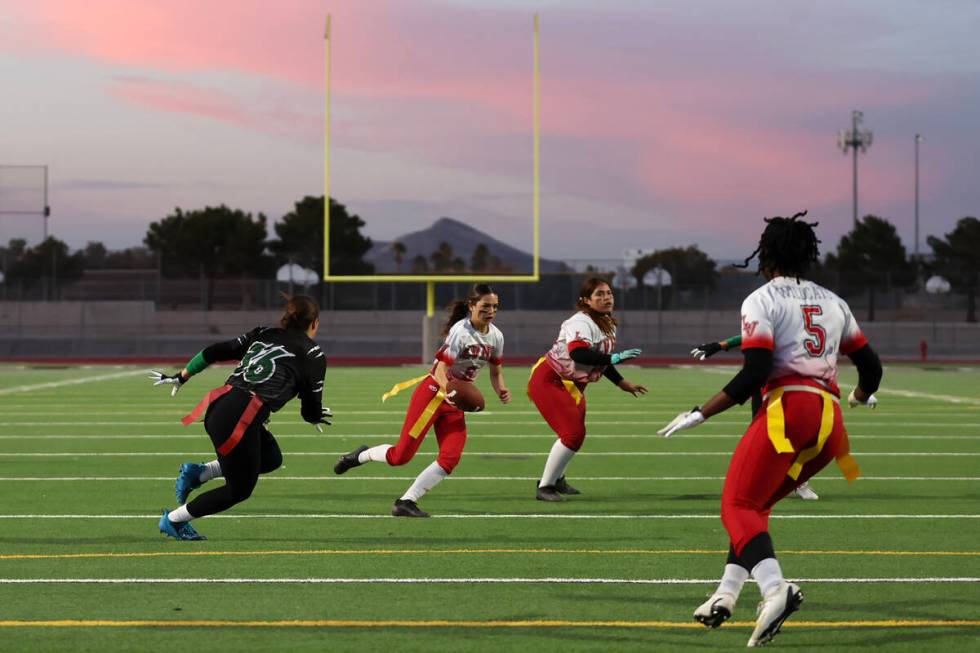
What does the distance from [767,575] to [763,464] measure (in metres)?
0.46

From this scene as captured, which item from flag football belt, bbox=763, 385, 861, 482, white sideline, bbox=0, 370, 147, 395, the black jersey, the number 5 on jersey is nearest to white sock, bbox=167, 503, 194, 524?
the black jersey

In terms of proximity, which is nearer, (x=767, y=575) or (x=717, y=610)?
(x=767, y=575)

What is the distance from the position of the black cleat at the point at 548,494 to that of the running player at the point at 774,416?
482 centimetres

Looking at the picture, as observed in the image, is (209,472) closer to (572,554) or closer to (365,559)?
(365,559)

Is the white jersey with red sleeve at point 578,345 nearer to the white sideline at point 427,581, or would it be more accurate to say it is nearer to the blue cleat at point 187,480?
the blue cleat at point 187,480

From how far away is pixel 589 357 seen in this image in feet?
33.9

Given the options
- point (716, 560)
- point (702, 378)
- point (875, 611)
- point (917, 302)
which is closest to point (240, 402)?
point (716, 560)

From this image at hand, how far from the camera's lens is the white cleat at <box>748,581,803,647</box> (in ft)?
18.4

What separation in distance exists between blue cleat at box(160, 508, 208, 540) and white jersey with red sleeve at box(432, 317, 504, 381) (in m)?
2.24

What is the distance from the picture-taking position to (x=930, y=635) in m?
6.11

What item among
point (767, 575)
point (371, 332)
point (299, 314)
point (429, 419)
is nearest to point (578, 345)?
point (429, 419)

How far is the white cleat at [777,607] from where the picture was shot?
5.61m

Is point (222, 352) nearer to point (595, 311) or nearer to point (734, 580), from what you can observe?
point (595, 311)

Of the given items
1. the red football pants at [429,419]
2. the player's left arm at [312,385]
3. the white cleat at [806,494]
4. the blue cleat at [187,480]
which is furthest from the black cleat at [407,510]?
the white cleat at [806,494]
